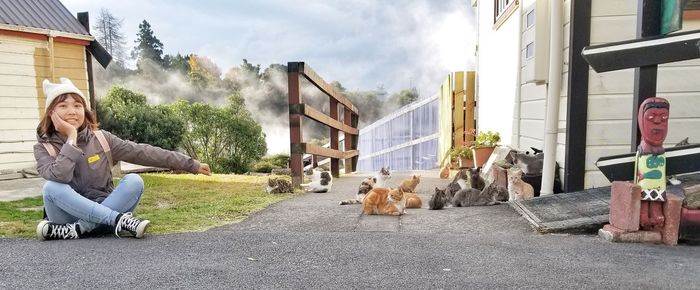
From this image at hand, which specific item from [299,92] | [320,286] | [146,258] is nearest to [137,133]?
[299,92]

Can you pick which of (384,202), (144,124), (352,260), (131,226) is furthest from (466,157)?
(144,124)

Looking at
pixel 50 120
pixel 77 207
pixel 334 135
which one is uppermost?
pixel 50 120

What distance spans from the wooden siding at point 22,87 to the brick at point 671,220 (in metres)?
7.36

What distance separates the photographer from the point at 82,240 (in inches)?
87.3

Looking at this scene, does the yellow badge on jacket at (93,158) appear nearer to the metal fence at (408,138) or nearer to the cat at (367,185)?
the cat at (367,185)

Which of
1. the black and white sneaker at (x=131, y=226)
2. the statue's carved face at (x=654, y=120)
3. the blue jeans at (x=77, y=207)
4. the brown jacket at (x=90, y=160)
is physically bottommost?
the black and white sneaker at (x=131, y=226)

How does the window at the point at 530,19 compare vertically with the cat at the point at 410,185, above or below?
above

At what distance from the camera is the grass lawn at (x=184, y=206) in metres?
2.59

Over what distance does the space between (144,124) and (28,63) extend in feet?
10.8

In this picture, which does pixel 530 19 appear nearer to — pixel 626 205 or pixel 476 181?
pixel 476 181

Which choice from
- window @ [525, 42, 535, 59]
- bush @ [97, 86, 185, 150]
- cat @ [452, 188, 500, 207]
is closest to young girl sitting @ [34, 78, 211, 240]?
cat @ [452, 188, 500, 207]

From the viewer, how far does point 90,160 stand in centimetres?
239

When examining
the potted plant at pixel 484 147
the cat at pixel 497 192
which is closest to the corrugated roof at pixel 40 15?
the potted plant at pixel 484 147

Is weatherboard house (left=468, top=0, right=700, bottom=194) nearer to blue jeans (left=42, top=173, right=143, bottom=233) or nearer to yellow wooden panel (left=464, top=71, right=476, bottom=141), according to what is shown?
blue jeans (left=42, top=173, right=143, bottom=233)
